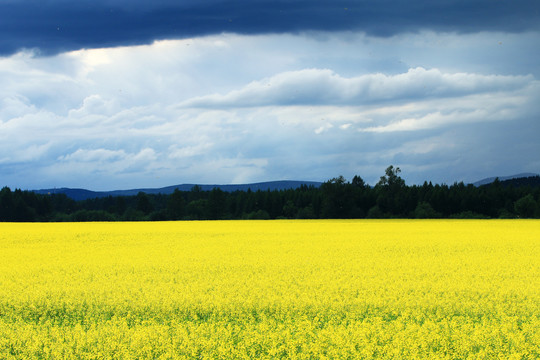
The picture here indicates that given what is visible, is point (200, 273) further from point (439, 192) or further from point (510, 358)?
point (439, 192)

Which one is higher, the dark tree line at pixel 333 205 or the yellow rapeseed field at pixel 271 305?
the dark tree line at pixel 333 205

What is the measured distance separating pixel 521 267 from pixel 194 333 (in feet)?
54.7

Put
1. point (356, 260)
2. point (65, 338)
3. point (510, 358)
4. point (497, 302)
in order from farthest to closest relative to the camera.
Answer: point (356, 260) → point (497, 302) → point (65, 338) → point (510, 358)

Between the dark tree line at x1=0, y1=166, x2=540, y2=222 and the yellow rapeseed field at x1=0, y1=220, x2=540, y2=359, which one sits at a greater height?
the dark tree line at x1=0, y1=166, x2=540, y2=222

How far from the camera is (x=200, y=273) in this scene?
19906 mm

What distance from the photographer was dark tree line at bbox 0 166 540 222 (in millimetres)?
84688

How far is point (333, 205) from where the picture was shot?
88250 millimetres

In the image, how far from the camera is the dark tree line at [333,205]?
8469cm

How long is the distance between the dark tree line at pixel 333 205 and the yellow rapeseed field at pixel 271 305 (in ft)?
195

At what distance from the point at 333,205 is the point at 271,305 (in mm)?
74996

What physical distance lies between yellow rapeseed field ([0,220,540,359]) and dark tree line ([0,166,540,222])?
195ft

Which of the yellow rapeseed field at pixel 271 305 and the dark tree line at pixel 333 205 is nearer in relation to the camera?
the yellow rapeseed field at pixel 271 305

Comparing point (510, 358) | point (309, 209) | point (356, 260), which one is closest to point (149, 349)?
point (510, 358)

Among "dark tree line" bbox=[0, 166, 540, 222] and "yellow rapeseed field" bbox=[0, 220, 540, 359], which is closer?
"yellow rapeseed field" bbox=[0, 220, 540, 359]
